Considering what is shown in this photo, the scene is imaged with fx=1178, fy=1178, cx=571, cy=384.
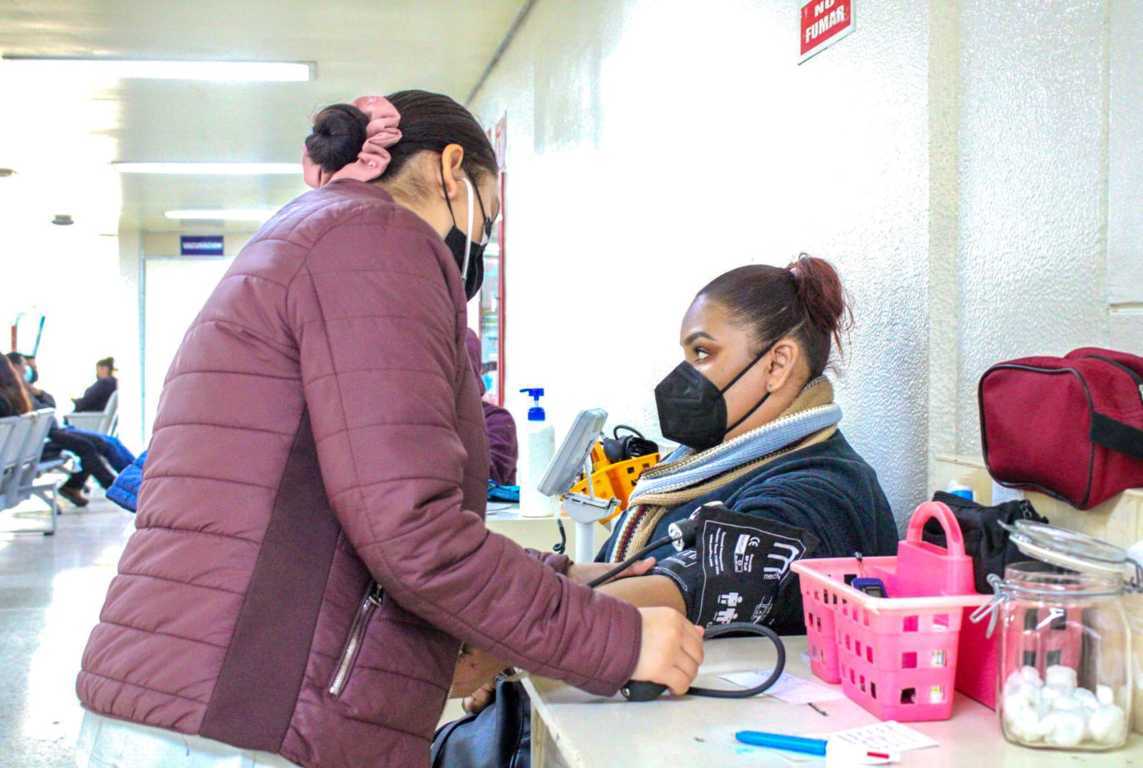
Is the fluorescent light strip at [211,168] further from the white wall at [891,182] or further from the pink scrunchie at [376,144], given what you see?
the pink scrunchie at [376,144]

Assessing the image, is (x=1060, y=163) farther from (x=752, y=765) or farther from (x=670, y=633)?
(x=752, y=765)

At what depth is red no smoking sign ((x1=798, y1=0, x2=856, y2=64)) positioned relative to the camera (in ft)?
6.85

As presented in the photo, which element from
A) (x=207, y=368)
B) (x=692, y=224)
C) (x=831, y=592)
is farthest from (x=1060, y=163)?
(x=692, y=224)

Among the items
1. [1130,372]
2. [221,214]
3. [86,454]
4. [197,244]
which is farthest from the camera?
[197,244]

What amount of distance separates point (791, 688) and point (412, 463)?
1.69 ft

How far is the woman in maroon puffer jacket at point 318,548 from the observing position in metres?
1.11

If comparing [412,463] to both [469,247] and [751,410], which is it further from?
[751,410]

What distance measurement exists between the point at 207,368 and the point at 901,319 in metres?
1.18

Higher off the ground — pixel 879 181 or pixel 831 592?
pixel 879 181

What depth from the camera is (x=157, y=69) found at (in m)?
6.06

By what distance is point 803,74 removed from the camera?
229 centimetres

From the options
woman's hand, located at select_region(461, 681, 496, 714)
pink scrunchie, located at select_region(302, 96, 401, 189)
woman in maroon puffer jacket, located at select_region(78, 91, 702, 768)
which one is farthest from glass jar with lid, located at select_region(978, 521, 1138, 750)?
woman's hand, located at select_region(461, 681, 496, 714)

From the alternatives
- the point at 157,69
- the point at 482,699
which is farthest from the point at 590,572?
the point at 157,69

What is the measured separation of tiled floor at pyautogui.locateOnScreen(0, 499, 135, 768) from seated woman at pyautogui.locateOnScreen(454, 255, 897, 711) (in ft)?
7.21
